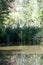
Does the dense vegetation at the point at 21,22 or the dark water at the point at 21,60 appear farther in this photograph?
the dense vegetation at the point at 21,22

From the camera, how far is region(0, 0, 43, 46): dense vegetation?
21.8 meters

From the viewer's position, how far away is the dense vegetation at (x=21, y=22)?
21.8 metres

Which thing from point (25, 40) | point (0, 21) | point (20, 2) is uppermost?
point (20, 2)

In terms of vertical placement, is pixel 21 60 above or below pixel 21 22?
below

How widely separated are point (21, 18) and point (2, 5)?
4698 mm

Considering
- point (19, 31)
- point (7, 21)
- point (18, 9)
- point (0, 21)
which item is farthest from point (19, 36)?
point (18, 9)

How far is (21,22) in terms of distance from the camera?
1090 inches

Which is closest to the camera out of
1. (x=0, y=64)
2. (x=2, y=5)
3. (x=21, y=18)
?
(x=0, y=64)

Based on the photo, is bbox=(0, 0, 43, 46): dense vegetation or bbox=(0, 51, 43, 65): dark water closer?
bbox=(0, 51, 43, 65): dark water

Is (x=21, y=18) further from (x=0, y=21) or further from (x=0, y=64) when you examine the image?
(x=0, y=64)

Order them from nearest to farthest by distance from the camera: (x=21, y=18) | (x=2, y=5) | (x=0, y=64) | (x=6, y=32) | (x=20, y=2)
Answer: (x=0, y=64), (x=6, y=32), (x=2, y=5), (x=21, y=18), (x=20, y=2)

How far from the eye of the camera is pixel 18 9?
30484 mm

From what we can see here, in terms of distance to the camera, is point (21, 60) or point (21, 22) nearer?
point (21, 60)

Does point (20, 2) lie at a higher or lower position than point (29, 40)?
higher
